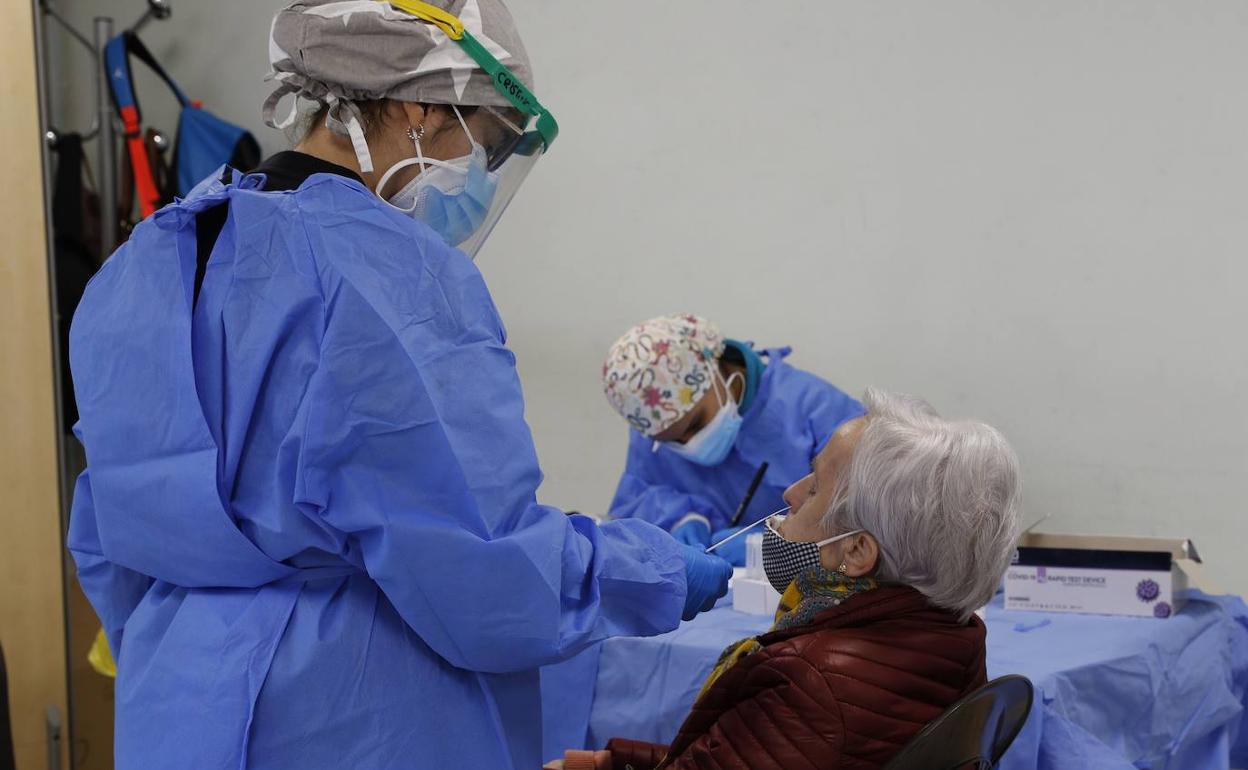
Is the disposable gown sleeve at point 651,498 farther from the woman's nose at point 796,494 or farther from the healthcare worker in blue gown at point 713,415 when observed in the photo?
the woman's nose at point 796,494

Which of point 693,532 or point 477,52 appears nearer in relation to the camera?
point 477,52

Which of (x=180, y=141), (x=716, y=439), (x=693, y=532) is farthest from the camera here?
(x=180, y=141)

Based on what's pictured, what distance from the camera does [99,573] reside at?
4.63 feet

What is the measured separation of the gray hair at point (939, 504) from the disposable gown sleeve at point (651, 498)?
4.25 ft

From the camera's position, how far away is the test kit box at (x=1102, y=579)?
221cm

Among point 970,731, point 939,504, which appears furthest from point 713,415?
point 970,731

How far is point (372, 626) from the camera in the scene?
1248mm

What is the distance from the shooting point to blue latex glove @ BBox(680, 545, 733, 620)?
4.81 ft

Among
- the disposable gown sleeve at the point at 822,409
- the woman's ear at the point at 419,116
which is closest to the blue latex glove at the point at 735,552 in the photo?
the disposable gown sleeve at the point at 822,409

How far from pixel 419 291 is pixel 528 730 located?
0.56 m

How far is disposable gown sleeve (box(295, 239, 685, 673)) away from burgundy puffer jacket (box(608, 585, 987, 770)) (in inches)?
13.4

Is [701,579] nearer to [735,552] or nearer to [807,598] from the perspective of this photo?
[807,598]

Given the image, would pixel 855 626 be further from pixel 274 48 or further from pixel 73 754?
pixel 73 754

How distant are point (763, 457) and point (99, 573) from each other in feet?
5.77
